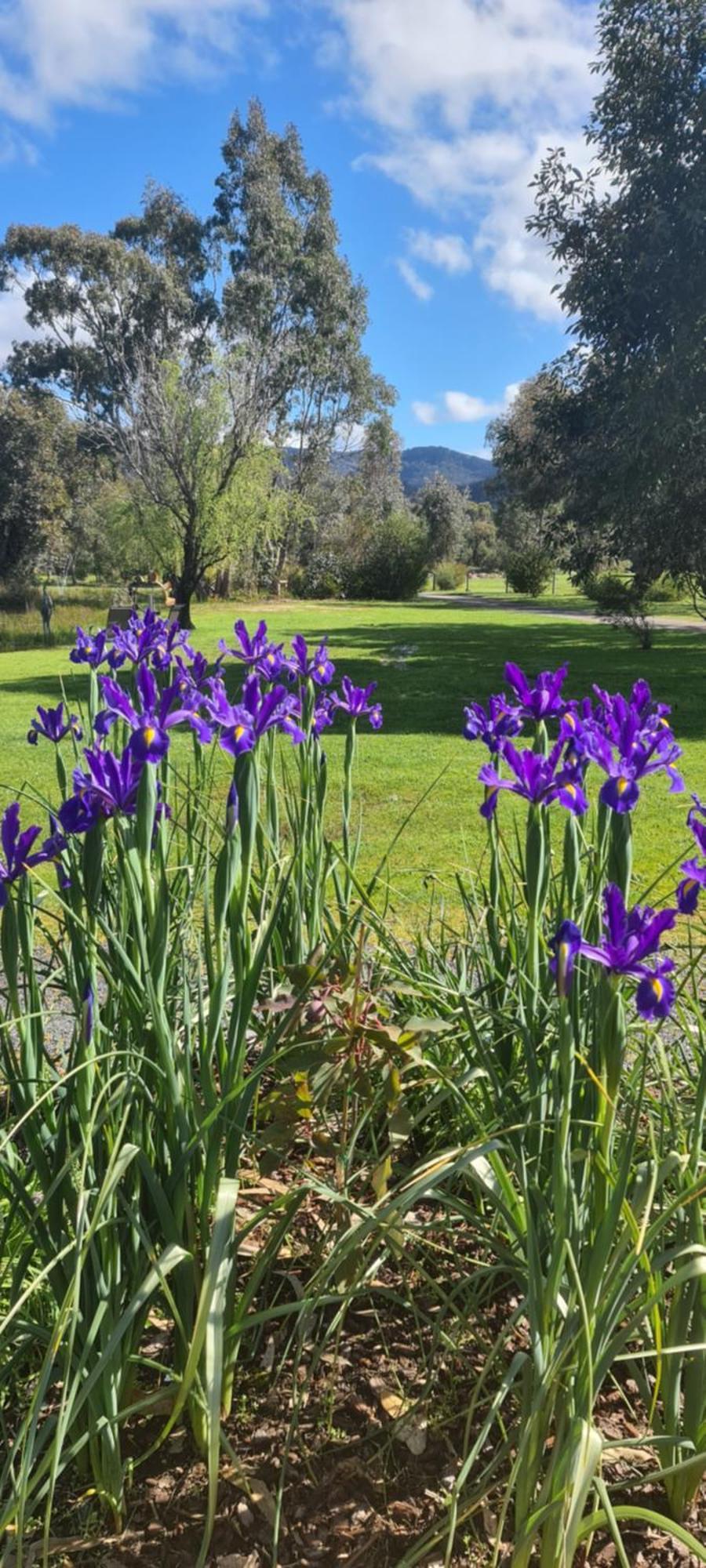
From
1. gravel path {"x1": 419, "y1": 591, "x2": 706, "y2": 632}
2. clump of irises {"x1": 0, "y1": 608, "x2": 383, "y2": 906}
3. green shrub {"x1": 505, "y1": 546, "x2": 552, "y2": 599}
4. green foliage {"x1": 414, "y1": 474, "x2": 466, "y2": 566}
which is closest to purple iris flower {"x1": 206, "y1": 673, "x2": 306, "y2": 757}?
clump of irises {"x1": 0, "y1": 608, "x2": 383, "y2": 906}

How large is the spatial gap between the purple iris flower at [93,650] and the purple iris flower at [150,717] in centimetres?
59

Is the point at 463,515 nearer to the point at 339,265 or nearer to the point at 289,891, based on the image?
the point at 339,265

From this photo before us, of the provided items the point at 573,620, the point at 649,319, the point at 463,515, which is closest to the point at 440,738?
the point at 649,319

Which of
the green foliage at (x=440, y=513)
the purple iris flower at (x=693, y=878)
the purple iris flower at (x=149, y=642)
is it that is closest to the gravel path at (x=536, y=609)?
the green foliage at (x=440, y=513)

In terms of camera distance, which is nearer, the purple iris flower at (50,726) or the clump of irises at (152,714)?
the clump of irises at (152,714)

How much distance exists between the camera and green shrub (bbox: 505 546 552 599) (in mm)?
35156

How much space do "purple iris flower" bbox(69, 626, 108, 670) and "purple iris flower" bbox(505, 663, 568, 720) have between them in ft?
2.92

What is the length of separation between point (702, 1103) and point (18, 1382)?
3.39 ft

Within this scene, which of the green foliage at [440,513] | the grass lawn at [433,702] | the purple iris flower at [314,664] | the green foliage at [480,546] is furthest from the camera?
the green foliage at [480,546]

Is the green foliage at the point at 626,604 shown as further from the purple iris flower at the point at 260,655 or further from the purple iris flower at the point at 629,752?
the purple iris flower at the point at 629,752

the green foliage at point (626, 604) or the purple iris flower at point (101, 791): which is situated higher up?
the green foliage at point (626, 604)

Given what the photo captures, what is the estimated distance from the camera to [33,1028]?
1.40 metres

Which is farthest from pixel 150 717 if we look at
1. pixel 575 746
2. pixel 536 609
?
pixel 536 609

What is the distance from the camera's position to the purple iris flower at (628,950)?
1.00 meters
